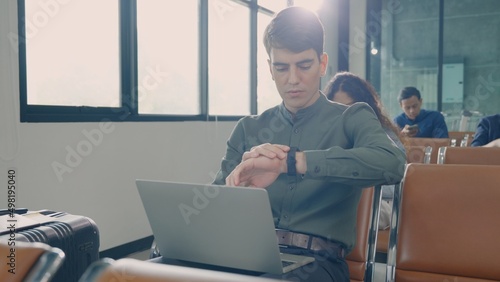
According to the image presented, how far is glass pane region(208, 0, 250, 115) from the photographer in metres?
4.33

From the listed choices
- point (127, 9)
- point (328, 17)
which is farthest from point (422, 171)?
point (328, 17)

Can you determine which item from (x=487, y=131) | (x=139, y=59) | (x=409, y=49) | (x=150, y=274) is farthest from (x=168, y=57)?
(x=409, y=49)

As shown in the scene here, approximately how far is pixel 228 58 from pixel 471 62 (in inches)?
146

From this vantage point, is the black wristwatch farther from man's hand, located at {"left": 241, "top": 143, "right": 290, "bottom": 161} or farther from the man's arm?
the man's arm

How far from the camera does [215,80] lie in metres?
4.40

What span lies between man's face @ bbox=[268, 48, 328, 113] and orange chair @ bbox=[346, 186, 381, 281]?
1.09 ft

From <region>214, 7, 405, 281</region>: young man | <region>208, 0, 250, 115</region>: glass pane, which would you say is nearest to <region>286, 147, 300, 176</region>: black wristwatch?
<region>214, 7, 405, 281</region>: young man

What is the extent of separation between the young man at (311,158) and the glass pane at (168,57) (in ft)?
7.32

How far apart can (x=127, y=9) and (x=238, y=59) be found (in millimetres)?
1694

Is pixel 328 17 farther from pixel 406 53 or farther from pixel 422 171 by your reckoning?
pixel 422 171

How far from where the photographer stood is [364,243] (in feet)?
4.66

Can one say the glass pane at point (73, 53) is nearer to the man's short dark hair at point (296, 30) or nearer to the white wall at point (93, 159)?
the white wall at point (93, 159)

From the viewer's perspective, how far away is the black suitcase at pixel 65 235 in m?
1.12

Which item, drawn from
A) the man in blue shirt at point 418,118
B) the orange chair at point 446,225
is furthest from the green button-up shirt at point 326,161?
the man in blue shirt at point 418,118
